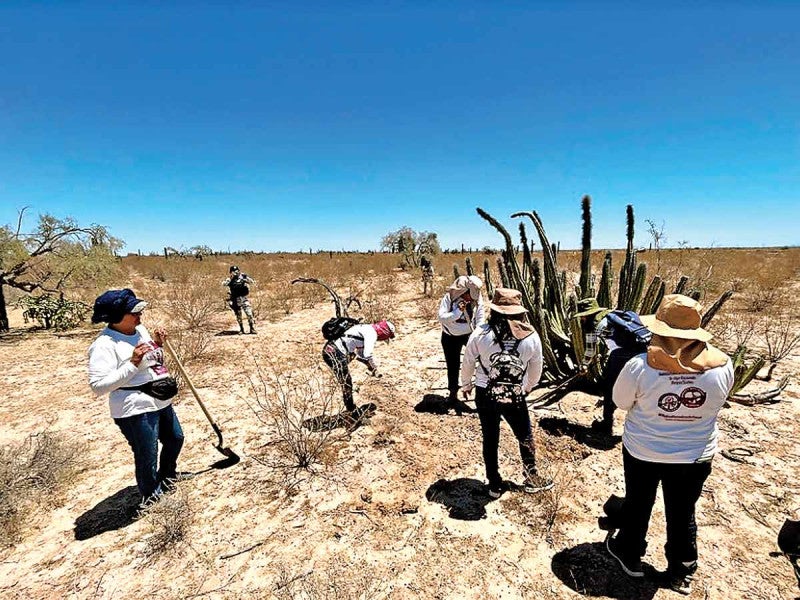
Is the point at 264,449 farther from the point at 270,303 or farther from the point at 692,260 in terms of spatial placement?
the point at 692,260

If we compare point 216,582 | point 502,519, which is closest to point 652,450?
point 502,519

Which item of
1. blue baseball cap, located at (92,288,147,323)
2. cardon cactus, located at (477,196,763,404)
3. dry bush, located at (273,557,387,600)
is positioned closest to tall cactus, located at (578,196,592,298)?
cardon cactus, located at (477,196,763,404)

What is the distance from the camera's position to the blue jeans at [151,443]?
2.72 m

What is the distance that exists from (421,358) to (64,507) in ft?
15.9

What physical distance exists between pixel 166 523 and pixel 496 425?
8.35 feet

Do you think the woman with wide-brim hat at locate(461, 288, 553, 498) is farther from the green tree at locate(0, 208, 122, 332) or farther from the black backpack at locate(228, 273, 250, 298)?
the green tree at locate(0, 208, 122, 332)

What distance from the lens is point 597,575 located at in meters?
2.33

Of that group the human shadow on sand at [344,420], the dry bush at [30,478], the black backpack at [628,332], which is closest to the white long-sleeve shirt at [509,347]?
the black backpack at [628,332]

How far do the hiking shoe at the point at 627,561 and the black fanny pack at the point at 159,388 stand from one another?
3.11 metres

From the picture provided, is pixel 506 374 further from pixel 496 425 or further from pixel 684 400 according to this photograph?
pixel 684 400

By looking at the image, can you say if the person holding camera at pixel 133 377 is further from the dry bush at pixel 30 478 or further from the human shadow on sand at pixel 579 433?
the human shadow on sand at pixel 579 433

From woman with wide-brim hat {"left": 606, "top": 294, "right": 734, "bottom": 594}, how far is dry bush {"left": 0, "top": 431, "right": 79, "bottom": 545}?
14.6 feet

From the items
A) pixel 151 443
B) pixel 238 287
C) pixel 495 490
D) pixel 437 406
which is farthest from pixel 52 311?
pixel 495 490

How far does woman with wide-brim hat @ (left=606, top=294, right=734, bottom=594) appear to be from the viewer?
1.85 metres
